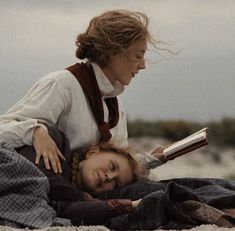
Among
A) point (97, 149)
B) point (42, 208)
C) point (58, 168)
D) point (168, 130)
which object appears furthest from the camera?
point (168, 130)

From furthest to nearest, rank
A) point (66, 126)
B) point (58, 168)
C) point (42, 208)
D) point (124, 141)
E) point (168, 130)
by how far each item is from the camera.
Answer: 1. point (168, 130)
2. point (124, 141)
3. point (66, 126)
4. point (58, 168)
5. point (42, 208)

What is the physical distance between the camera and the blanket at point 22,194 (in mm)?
1694

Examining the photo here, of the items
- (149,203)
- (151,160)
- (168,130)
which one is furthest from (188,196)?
(168,130)

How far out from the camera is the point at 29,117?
6.95 feet

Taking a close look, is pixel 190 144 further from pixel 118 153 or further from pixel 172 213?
pixel 172 213

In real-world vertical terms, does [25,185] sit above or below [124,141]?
above

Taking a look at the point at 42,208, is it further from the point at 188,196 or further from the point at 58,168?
the point at 188,196

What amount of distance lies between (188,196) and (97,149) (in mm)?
362

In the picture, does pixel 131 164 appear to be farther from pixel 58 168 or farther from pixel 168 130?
pixel 168 130

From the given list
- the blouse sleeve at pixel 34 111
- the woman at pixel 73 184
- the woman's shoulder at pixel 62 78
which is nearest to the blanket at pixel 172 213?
the woman at pixel 73 184

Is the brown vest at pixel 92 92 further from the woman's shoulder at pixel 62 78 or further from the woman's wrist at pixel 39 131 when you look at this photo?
the woman's wrist at pixel 39 131

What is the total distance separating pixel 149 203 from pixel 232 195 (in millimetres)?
281

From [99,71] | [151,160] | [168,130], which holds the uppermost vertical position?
[99,71]

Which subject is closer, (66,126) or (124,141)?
(66,126)
